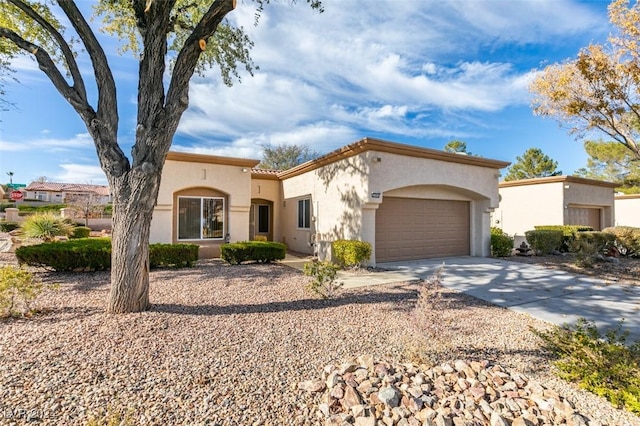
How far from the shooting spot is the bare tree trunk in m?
5.28

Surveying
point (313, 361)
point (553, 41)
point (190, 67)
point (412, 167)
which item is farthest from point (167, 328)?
point (553, 41)

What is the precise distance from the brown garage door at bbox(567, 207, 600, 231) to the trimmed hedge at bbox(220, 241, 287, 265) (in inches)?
658

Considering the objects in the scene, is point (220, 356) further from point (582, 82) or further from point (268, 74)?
point (582, 82)

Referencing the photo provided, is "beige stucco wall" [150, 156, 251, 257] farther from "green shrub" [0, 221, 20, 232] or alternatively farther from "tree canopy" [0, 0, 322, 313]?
"green shrub" [0, 221, 20, 232]

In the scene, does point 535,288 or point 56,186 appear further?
point 56,186

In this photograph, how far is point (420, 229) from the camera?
514 inches

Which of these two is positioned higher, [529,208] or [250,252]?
[529,208]

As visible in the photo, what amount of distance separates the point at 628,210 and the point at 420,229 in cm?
2134

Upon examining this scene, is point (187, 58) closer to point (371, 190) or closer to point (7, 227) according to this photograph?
point (371, 190)

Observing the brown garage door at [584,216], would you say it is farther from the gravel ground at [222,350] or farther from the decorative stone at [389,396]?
the decorative stone at [389,396]

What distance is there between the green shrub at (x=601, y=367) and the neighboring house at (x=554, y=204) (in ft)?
52.0

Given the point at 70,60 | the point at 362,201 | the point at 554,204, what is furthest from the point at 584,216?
the point at 70,60

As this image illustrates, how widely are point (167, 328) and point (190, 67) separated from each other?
439cm

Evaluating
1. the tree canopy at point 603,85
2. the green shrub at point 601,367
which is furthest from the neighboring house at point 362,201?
the green shrub at point 601,367
